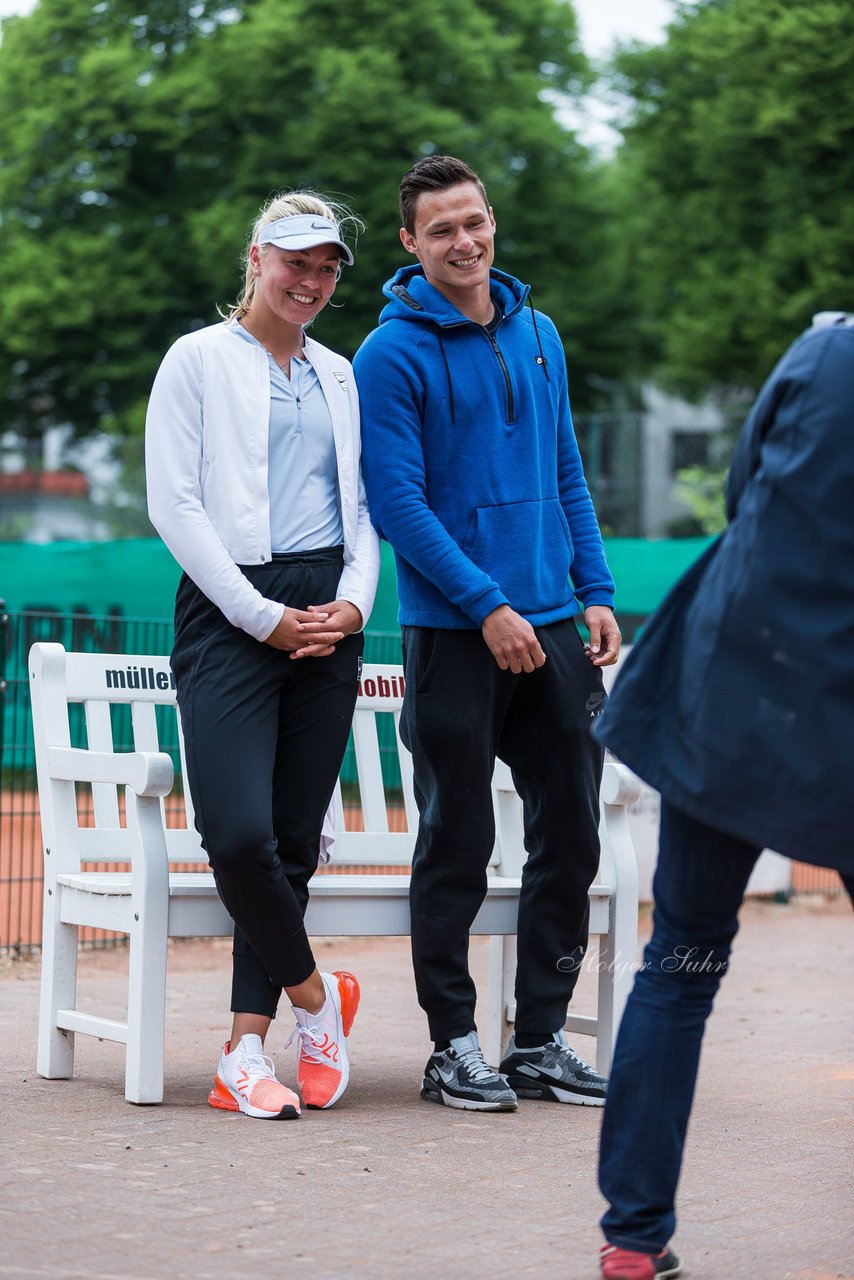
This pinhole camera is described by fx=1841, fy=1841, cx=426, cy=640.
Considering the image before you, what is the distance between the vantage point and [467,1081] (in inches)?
188

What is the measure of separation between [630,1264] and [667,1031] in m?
0.40

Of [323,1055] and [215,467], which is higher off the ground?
[215,467]

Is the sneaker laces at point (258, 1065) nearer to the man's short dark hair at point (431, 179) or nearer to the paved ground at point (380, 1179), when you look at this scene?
the paved ground at point (380, 1179)

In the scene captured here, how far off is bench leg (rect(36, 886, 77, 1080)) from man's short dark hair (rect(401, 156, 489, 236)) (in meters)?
2.11

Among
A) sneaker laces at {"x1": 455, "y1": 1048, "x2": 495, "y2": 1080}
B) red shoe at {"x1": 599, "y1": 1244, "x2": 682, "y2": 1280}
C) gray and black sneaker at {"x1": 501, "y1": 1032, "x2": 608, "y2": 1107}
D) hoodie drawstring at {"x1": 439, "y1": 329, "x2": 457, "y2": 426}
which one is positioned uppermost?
hoodie drawstring at {"x1": 439, "y1": 329, "x2": 457, "y2": 426}

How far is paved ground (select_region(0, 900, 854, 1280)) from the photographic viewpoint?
10.9 feet

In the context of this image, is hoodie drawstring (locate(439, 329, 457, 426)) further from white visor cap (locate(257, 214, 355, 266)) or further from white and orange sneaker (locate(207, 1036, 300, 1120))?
white and orange sneaker (locate(207, 1036, 300, 1120))

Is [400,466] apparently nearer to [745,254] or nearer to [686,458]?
[686,458]

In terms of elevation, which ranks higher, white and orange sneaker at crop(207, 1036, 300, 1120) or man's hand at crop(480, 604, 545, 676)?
man's hand at crop(480, 604, 545, 676)

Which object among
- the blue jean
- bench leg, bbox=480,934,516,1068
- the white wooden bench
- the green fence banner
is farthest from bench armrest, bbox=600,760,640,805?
the green fence banner

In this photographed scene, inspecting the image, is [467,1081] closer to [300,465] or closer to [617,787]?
[617,787]

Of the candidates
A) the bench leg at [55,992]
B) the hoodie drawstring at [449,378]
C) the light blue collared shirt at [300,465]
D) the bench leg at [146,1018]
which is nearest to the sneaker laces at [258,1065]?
the bench leg at [146,1018]

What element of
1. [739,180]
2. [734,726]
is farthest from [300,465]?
[739,180]

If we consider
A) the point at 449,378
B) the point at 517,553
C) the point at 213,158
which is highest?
the point at 213,158
